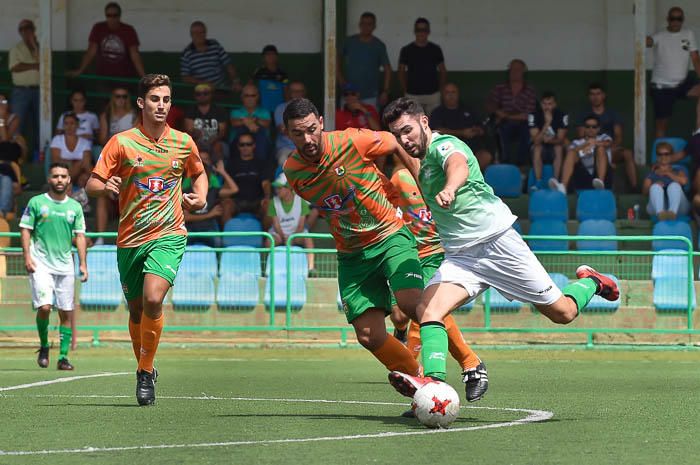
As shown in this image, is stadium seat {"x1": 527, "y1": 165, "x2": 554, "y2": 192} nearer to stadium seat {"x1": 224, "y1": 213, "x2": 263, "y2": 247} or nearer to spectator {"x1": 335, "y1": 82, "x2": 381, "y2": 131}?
spectator {"x1": 335, "y1": 82, "x2": 381, "y2": 131}

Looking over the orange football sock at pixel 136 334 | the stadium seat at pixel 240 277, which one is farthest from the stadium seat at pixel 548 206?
the orange football sock at pixel 136 334

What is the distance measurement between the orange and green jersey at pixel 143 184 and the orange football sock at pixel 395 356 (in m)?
2.01

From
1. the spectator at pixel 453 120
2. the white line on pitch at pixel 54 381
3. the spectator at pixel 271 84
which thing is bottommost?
the white line on pitch at pixel 54 381

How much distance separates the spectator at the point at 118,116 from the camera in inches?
857

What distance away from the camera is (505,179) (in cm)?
2122

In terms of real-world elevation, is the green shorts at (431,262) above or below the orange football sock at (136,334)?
above

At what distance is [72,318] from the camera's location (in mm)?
17125

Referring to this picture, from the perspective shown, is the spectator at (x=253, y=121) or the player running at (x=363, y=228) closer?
the player running at (x=363, y=228)

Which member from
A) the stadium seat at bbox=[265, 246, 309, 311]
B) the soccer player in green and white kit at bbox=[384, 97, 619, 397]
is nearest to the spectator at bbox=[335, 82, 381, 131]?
the stadium seat at bbox=[265, 246, 309, 311]

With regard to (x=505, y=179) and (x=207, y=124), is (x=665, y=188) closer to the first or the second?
(x=505, y=179)

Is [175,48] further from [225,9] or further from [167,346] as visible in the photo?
[167,346]

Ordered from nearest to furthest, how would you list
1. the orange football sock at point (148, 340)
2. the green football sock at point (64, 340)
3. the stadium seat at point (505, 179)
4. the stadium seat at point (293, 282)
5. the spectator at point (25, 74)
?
the orange football sock at point (148, 340)
the green football sock at point (64, 340)
the stadium seat at point (293, 282)
the stadium seat at point (505, 179)
the spectator at point (25, 74)

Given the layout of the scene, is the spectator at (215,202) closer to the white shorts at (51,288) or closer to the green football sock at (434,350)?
the white shorts at (51,288)

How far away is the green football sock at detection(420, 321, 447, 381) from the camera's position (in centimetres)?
841
